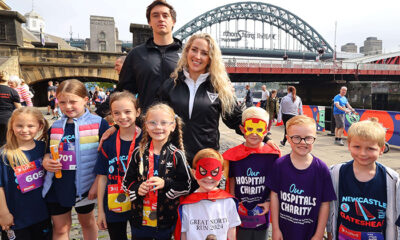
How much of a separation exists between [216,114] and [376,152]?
1.26 m

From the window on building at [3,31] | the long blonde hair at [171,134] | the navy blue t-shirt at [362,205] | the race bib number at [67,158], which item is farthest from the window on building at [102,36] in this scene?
the navy blue t-shirt at [362,205]

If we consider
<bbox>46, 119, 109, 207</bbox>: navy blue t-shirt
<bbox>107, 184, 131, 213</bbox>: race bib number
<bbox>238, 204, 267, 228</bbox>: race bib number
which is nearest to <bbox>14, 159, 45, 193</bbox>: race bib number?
<bbox>46, 119, 109, 207</bbox>: navy blue t-shirt

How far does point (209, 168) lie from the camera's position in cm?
181

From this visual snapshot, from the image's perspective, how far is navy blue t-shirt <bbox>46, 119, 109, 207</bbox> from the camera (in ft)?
7.19

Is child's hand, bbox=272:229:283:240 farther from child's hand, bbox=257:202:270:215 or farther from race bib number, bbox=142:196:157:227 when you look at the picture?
race bib number, bbox=142:196:157:227

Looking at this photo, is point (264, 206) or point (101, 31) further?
point (101, 31)

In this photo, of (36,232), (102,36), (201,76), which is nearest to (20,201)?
(36,232)

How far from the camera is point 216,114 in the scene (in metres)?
2.19

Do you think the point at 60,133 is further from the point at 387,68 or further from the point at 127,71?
the point at 387,68

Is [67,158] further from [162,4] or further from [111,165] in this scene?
[162,4]

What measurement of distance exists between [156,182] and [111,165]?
22.5 inches

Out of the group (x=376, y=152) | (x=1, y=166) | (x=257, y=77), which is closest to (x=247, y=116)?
(x=376, y=152)

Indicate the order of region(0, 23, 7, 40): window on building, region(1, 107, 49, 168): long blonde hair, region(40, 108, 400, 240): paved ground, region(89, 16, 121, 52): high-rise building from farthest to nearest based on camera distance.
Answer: region(89, 16, 121, 52): high-rise building
region(0, 23, 7, 40): window on building
region(40, 108, 400, 240): paved ground
region(1, 107, 49, 168): long blonde hair

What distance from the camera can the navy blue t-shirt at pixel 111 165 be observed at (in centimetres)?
206
